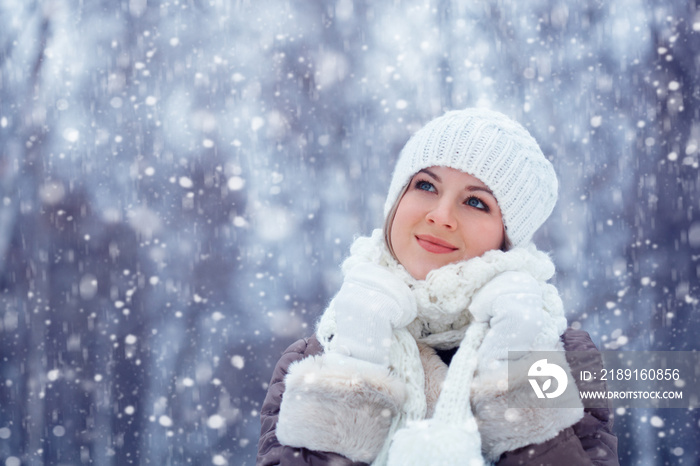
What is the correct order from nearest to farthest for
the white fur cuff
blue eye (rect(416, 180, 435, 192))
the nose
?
1. the white fur cuff
2. the nose
3. blue eye (rect(416, 180, 435, 192))

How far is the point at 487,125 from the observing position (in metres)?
1.37

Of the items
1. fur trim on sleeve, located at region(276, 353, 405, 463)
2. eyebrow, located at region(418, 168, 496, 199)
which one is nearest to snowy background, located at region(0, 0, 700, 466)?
eyebrow, located at region(418, 168, 496, 199)

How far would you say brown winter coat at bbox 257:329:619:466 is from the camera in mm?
1023

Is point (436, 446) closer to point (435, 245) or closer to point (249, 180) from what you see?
point (435, 245)

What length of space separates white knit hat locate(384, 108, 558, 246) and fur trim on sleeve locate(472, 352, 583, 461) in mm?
474

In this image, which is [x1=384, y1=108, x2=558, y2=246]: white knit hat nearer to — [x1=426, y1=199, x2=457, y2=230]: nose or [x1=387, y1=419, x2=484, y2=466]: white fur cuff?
[x1=426, y1=199, x2=457, y2=230]: nose

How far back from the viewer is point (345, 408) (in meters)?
1.03

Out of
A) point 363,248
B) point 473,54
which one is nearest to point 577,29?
point 473,54

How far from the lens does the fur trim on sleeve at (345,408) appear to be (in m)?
1.03

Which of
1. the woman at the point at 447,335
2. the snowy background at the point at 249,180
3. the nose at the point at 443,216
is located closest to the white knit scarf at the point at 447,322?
the woman at the point at 447,335

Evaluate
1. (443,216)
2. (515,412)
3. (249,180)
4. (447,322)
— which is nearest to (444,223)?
(443,216)

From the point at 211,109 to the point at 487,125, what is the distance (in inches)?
147

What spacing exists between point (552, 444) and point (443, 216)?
59 cm

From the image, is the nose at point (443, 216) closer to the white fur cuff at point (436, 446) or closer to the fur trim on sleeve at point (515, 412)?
the fur trim on sleeve at point (515, 412)
